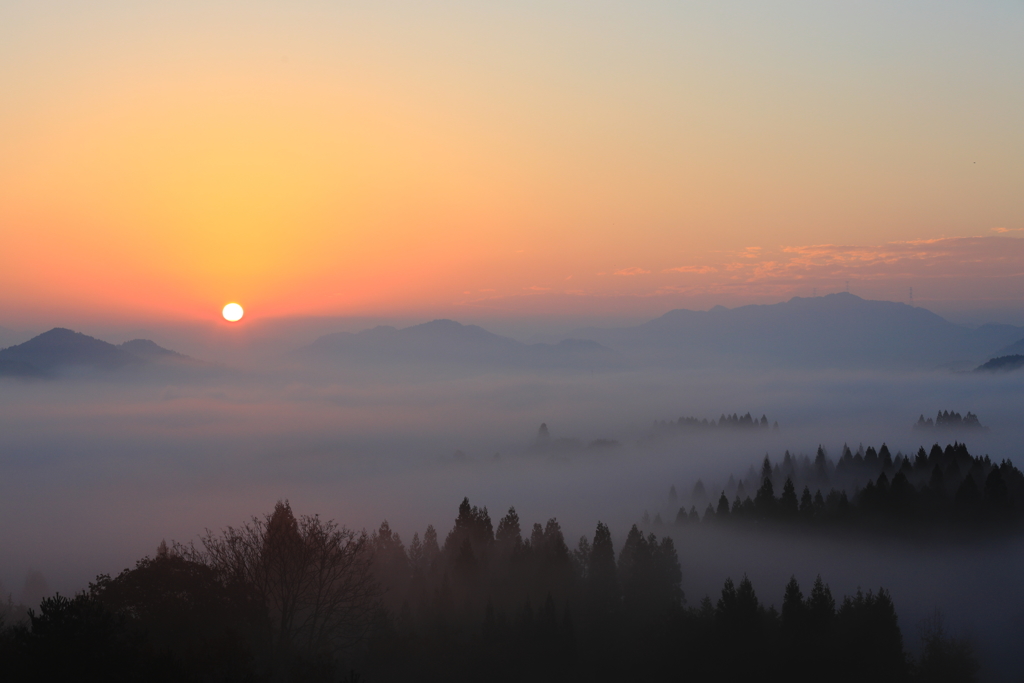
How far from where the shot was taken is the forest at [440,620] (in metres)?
20.6

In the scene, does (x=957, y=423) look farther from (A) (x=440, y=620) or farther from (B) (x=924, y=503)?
(A) (x=440, y=620)

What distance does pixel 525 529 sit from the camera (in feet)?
427

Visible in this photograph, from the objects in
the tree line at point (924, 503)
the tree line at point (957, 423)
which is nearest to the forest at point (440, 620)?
the tree line at point (924, 503)

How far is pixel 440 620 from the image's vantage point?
153ft

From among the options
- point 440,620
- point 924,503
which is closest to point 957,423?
point 924,503

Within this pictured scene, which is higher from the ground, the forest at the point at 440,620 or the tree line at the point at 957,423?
the forest at the point at 440,620

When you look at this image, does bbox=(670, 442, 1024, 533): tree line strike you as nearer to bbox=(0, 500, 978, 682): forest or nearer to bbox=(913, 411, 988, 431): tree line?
bbox=(0, 500, 978, 682): forest

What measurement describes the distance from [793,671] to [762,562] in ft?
80.0

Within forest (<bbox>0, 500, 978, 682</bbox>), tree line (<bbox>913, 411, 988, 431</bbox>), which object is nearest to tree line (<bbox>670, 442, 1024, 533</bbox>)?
forest (<bbox>0, 500, 978, 682</bbox>)

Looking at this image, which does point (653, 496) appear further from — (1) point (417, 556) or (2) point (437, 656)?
(2) point (437, 656)

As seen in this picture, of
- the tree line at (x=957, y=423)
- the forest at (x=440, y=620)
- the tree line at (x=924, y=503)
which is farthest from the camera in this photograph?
the tree line at (x=957, y=423)

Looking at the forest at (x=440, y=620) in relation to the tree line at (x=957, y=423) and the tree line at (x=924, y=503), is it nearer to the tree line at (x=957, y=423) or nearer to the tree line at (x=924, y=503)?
the tree line at (x=924, y=503)

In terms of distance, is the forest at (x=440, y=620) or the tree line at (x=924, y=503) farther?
the tree line at (x=924, y=503)

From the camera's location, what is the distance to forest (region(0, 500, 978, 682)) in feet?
67.5
